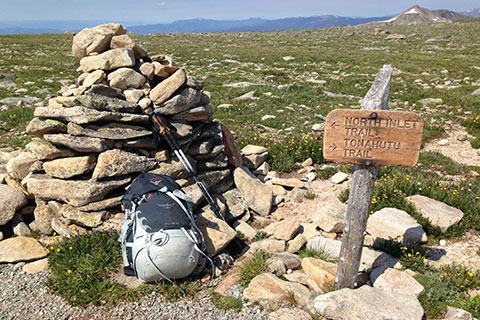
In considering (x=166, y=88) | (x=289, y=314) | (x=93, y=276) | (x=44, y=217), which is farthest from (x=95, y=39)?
(x=289, y=314)

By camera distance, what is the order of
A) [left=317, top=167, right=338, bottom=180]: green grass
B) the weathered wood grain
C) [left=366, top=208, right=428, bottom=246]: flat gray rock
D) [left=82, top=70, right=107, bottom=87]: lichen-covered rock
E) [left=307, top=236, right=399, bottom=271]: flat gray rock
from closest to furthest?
the weathered wood grain, [left=307, top=236, right=399, bottom=271]: flat gray rock, [left=366, top=208, right=428, bottom=246]: flat gray rock, [left=82, top=70, right=107, bottom=87]: lichen-covered rock, [left=317, top=167, right=338, bottom=180]: green grass

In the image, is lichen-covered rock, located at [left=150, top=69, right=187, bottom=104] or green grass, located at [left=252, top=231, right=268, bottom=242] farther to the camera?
lichen-covered rock, located at [left=150, top=69, right=187, bottom=104]

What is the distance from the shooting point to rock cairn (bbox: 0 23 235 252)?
6922 mm

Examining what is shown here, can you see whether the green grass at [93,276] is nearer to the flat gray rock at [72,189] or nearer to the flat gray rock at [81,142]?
the flat gray rock at [72,189]

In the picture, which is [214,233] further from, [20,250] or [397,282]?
[20,250]

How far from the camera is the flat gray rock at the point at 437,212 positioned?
6930mm

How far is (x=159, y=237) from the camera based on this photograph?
17.7 ft

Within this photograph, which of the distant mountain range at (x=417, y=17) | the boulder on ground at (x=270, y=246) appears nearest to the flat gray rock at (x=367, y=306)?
the boulder on ground at (x=270, y=246)

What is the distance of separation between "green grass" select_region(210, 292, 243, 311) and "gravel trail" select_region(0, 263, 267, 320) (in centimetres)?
6

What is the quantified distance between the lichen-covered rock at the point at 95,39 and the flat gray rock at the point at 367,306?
7302mm

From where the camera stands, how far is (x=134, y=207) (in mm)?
6055

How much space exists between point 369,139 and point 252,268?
2.84m

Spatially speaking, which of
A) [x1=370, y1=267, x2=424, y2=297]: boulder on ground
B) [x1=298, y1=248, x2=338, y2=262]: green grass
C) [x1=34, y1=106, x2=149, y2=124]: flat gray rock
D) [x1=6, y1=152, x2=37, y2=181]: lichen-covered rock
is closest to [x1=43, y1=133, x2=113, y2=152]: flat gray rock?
[x1=34, y1=106, x2=149, y2=124]: flat gray rock

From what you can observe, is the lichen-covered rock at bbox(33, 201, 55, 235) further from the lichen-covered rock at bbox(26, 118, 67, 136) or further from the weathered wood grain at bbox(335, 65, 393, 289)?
the weathered wood grain at bbox(335, 65, 393, 289)
